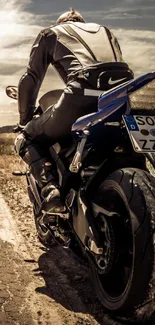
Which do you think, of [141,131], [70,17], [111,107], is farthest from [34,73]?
[141,131]

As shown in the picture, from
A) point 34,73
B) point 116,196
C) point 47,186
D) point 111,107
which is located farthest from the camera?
point 34,73

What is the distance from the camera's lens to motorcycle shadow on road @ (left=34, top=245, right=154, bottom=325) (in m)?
4.09

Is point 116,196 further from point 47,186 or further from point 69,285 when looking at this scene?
point 69,285

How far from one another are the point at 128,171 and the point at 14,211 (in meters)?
3.17

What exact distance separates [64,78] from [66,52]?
279mm

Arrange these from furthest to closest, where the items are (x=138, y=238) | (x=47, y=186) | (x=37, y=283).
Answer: (x=47, y=186) < (x=37, y=283) < (x=138, y=238)

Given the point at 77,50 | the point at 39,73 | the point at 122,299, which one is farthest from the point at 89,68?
the point at 122,299

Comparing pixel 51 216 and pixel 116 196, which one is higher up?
pixel 116 196

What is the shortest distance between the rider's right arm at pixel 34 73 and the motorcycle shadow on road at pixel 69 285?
1346 millimetres

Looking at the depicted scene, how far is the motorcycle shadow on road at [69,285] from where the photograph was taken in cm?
409

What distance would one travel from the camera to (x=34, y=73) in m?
4.93

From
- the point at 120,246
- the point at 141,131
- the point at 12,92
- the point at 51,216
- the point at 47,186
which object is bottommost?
the point at 51,216

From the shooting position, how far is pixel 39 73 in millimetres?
4926

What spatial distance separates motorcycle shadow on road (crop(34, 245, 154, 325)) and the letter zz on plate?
49.1 inches
